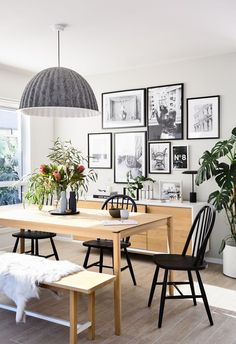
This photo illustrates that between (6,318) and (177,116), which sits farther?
(177,116)

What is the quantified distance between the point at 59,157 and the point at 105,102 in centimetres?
207

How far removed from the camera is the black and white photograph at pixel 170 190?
16.5 ft

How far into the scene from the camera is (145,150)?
5352mm

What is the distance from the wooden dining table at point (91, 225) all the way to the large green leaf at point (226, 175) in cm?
96

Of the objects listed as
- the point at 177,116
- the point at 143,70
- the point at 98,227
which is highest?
the point at 143,70

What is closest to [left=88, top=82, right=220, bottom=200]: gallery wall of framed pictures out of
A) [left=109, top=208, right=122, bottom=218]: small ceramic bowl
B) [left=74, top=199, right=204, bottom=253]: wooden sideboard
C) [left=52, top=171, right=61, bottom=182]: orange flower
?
[left=74, top=199, right=204, bottom=253]: wooden sideboard

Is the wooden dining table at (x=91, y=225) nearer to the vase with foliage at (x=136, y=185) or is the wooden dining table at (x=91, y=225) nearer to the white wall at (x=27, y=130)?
the vase with foliage at (x=136, y=185)

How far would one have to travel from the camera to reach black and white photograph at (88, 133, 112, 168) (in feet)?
18.8

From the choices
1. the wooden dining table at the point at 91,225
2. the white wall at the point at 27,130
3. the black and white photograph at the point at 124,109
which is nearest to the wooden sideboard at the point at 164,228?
the wooden dining table at the point at 91,225

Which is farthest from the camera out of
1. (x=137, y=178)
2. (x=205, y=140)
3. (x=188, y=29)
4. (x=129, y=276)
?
(x=137, y=178)

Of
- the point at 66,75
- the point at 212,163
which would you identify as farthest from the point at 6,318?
the point at 212,163

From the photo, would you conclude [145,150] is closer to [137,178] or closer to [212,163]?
[137,178]

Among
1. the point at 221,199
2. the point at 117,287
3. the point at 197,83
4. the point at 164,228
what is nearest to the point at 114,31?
the point at 197,83

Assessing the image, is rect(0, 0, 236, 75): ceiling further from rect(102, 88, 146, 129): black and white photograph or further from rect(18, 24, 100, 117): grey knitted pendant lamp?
rect(18, 24, 100, 117): grey knitted pendant lamp
